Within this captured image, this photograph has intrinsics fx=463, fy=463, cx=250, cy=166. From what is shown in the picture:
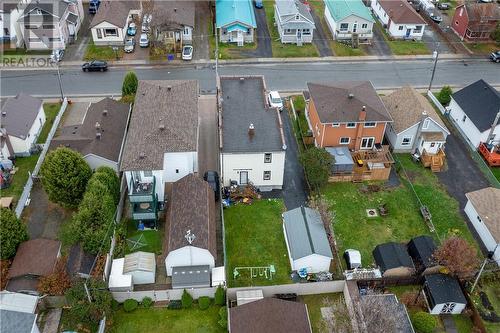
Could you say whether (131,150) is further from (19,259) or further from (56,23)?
(56,23)

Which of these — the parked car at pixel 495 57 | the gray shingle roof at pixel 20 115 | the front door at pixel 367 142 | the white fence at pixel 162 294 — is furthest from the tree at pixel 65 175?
the parked car at pixel 495 57

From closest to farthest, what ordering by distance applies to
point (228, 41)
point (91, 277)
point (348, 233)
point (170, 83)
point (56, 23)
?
point (91, 277)
point (348, 233)
point (170, 83)
point (56, 23)
point (228, 41)

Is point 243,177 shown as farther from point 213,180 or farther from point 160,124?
point 160,124

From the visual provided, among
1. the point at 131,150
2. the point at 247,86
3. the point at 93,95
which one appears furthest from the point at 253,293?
the point at 93,95

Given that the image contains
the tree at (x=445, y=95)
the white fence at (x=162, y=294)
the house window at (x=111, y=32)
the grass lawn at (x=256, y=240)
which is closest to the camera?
the white fence at (x=162, y=294)

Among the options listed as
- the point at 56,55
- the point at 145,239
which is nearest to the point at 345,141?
the point at 145,239

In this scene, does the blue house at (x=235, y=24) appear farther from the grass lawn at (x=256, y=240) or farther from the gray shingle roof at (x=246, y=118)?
the grass lawn at (x=256, y=240)

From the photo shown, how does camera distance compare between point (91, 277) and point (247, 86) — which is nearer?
point (91, 277)
